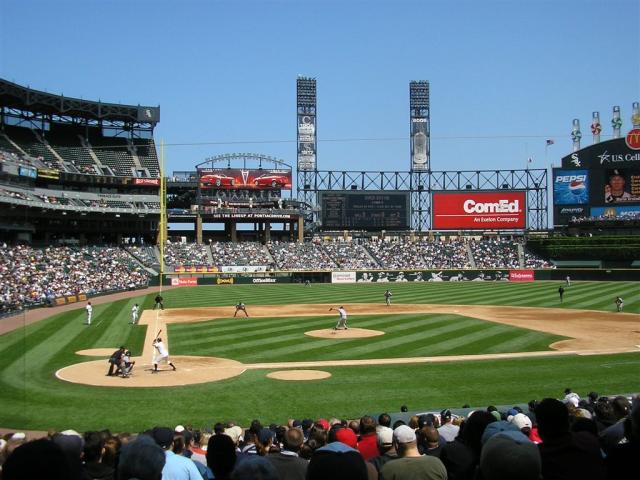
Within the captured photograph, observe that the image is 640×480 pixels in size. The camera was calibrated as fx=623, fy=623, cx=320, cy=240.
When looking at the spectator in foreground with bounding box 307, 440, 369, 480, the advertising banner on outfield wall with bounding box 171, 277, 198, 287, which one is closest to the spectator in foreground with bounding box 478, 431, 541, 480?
the spectator in foreground with bounding box 307, 440, 369, 480

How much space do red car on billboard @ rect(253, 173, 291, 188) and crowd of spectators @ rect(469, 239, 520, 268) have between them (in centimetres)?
2991

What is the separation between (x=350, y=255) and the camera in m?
88.3

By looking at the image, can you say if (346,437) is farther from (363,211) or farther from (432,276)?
(363,211)

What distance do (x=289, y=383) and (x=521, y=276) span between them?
6217cm

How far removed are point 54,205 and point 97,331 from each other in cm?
4016

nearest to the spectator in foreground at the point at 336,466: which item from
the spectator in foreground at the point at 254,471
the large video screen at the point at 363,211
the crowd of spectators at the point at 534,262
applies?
the spectator in foreground at the point at 254,471

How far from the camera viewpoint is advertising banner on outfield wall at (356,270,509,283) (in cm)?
7725

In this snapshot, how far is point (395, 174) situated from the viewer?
9800 cm

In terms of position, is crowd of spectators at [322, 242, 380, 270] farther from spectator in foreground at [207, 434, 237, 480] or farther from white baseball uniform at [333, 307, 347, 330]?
spectator in foreground at [207, 434, 237, 480]

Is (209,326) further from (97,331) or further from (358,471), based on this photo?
(358,471)

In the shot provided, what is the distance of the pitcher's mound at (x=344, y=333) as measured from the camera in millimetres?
30500

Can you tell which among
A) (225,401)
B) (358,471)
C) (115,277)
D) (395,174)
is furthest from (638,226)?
(358,471)

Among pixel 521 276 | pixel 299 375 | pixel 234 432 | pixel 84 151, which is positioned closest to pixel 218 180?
pixel 84 151

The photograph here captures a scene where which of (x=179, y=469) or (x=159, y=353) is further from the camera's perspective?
(x=159, y=353)
